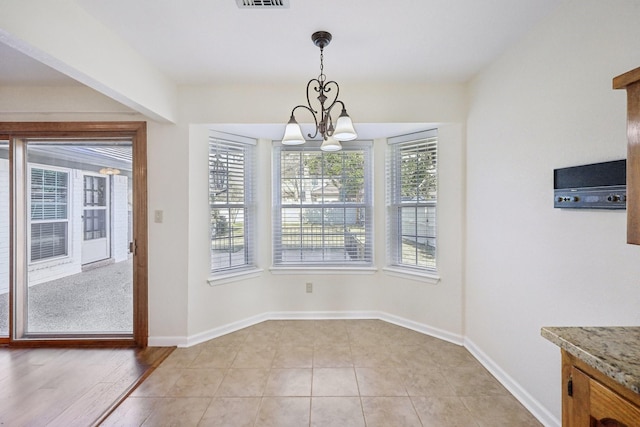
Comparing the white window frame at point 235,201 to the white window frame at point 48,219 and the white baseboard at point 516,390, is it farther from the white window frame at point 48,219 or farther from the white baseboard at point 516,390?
the white baseboard at point 516,390

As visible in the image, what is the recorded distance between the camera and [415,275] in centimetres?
312

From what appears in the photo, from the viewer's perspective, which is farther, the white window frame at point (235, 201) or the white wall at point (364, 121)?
the white window frame at point (235, 201)

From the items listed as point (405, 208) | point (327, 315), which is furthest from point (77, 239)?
point (405, 208)

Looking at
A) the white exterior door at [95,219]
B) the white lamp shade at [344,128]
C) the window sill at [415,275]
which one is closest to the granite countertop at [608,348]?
the white lamp shade at [344,128]

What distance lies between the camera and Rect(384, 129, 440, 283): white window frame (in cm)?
304

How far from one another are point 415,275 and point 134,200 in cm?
297

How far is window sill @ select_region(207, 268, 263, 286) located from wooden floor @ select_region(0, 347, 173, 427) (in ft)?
2.35

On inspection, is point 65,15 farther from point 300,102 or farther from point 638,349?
point 638,349

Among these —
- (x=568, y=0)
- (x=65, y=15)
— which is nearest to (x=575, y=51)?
(x=568, y=0)

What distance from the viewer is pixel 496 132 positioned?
2324 mm

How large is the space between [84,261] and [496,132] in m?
4.05

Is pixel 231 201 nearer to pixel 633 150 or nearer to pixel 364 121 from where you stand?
pixel 364 121

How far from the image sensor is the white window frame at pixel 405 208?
304 cm

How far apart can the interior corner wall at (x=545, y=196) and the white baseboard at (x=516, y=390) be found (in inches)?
1.2
